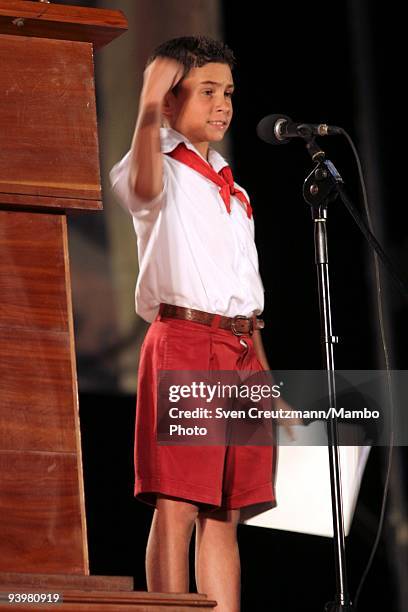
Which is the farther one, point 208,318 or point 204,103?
point 204,103

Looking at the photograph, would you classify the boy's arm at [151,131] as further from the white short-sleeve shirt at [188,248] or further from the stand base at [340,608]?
the stand base at [340,608]

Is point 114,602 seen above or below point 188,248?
below

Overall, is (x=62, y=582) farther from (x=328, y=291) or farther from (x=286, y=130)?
(x=286, y=130)

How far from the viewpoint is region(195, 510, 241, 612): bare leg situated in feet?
7.70

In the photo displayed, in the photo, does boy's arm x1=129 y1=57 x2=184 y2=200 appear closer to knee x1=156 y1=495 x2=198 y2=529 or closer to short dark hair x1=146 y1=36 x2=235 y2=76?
short dark hair x1=146 y1=36 x2=235 y2=76

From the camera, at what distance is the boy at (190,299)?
2344 millimetres

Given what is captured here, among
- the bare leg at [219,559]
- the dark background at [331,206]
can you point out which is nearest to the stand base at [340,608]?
the bare leg at [219,559]

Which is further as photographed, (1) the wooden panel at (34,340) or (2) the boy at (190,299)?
(2) the boy at (190,299)

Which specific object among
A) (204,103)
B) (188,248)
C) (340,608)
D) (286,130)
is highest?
(204,103)

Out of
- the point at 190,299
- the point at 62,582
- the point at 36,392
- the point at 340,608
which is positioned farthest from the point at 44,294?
the point at 340,608

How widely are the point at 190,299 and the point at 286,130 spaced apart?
42cm

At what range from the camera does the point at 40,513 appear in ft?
5.29

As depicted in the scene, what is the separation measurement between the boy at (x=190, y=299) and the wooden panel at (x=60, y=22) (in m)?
0.53

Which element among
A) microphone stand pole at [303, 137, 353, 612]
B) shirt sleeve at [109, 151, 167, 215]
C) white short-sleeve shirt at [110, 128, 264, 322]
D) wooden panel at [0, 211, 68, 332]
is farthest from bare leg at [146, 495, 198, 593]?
wooden panel at [0, 211, 68, 332]
